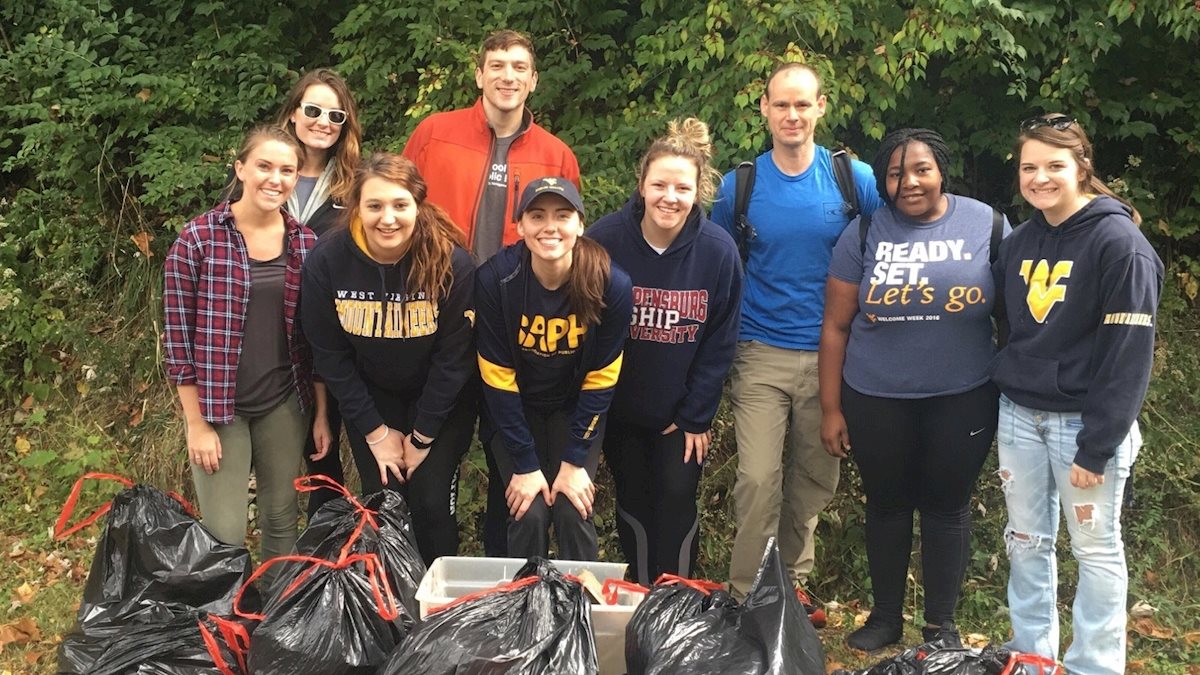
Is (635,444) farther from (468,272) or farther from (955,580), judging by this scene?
(955,580)

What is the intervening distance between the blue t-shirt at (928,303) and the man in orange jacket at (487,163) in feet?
4.67

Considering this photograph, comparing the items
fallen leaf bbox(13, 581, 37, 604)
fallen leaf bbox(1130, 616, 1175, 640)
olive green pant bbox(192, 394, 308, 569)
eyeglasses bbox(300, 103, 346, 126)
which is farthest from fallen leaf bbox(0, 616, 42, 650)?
fallen leaf bbox(1130, 616, 1175, 640)

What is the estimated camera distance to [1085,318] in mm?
2971

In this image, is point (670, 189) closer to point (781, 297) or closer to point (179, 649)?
point (781, 297)

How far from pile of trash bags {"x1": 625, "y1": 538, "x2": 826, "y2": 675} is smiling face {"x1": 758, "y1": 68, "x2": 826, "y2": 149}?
1626 mm

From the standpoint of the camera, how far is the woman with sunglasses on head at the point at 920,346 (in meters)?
3.24

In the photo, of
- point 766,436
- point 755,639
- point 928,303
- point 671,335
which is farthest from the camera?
point 766,436

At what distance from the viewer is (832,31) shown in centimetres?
449

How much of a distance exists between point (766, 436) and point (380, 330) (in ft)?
4.93

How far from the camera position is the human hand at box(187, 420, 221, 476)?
3.39 m

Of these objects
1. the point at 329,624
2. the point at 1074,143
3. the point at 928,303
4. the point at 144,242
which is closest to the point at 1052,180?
the point at 1074,143

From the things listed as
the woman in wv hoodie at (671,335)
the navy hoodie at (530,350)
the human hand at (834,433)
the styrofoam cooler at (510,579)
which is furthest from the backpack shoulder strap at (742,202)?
the styrofoam cooler at (510,579)

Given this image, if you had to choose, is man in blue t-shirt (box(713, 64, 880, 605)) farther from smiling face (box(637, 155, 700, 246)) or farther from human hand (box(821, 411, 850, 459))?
smiling face (box(637, 155, 700, 246))

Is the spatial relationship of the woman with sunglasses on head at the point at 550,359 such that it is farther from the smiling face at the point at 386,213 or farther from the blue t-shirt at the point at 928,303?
the blue t-shirt at the point at 928,303
